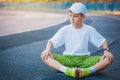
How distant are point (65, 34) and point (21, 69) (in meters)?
1.53

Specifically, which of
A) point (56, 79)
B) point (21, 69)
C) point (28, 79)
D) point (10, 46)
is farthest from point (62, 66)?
point (10, 46)

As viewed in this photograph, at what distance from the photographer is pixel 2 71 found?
7.02m

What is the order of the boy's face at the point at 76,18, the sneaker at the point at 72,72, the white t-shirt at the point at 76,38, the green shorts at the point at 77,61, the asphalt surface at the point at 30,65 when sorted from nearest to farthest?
the sneaker at the point at 72,72
the boy's face at the point at 76,18
the white t-shirt at the point at 76,38
the green shorts at the point at 77,61
the asphalt surface at the point at 30,65

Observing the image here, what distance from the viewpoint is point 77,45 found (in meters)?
6.21

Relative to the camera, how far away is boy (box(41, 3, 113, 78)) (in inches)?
237

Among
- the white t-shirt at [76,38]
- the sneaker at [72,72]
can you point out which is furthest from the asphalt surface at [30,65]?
the white t-shirt at [76,38]

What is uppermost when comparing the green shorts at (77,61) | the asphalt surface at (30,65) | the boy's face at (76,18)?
the boy's face at (76,18)

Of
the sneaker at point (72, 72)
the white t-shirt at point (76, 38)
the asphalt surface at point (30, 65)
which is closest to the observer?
the sneaker at point (72, 72)

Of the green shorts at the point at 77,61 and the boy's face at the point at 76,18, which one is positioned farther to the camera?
the green shorts at the point at 77,61

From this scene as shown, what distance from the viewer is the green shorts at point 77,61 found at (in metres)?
6.30

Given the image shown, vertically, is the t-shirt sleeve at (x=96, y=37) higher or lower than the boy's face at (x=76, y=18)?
lower

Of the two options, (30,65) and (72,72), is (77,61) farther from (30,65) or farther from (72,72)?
(30,65)

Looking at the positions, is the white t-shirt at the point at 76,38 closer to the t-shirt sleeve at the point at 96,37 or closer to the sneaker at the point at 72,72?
the t-shirt sleeve at the point at 96,37

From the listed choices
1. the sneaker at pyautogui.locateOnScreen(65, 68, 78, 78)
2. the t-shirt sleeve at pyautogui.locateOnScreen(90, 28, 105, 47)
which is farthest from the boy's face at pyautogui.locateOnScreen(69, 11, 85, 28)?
the sneaker at pyautogui.locateOnScreen(65, 68, 78, 78)
